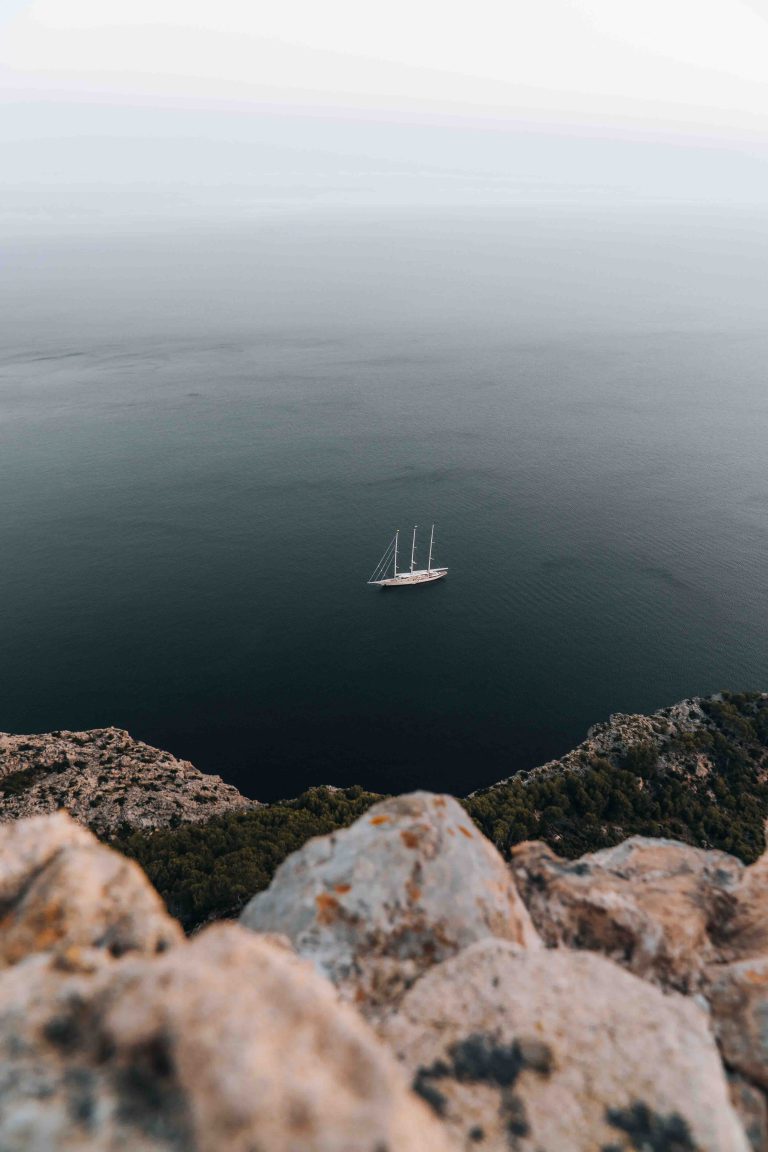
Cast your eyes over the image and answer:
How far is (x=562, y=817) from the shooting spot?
5759 cm

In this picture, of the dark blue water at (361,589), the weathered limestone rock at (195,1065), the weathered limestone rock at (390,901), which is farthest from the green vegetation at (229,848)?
the weathered limestone rock at (195,1065)

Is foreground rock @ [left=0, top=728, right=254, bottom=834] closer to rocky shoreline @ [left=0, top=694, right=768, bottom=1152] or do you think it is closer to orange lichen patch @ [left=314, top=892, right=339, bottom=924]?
rocky shoreline @ [left=0, top=694, right=768, bottom=1152]

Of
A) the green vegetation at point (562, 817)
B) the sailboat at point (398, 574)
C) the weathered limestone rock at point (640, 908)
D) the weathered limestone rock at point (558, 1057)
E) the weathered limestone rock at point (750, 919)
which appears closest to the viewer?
the weathered limestone rock at point (558, 1057)

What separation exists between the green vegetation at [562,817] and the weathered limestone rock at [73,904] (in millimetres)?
31551

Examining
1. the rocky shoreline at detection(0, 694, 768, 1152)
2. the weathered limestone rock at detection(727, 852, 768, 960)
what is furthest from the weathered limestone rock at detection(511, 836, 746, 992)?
the weathered limestone rock at detection(727, 852, 768, 960)

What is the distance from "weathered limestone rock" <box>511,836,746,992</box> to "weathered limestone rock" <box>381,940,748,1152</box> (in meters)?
2.01

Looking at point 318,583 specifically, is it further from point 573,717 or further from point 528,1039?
point 528,1039

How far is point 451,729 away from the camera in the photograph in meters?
81.6

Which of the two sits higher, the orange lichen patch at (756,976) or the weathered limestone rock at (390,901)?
the weathered limestone rock at (390,901)

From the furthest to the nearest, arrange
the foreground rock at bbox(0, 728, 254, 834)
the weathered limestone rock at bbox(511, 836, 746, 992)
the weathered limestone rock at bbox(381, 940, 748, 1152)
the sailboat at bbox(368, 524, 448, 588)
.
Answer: the sailboat at bbox(368, 524, 448, 588) → the foreground rock at bbox(0, 728, 254, 834) → the weathered limestone rock at bbox(511, 836, 746, 992) → the weathered limestone rock at bbox(381, 940, 748, 1152)

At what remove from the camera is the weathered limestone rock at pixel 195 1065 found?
9109 millimetres

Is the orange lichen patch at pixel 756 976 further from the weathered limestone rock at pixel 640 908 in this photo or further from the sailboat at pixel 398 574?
the sailboat at pixel 398 574

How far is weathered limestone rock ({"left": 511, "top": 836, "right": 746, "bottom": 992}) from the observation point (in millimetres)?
18547

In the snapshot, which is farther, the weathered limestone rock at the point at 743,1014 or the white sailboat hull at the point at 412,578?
the white sailboat hull at the point at 412,578
